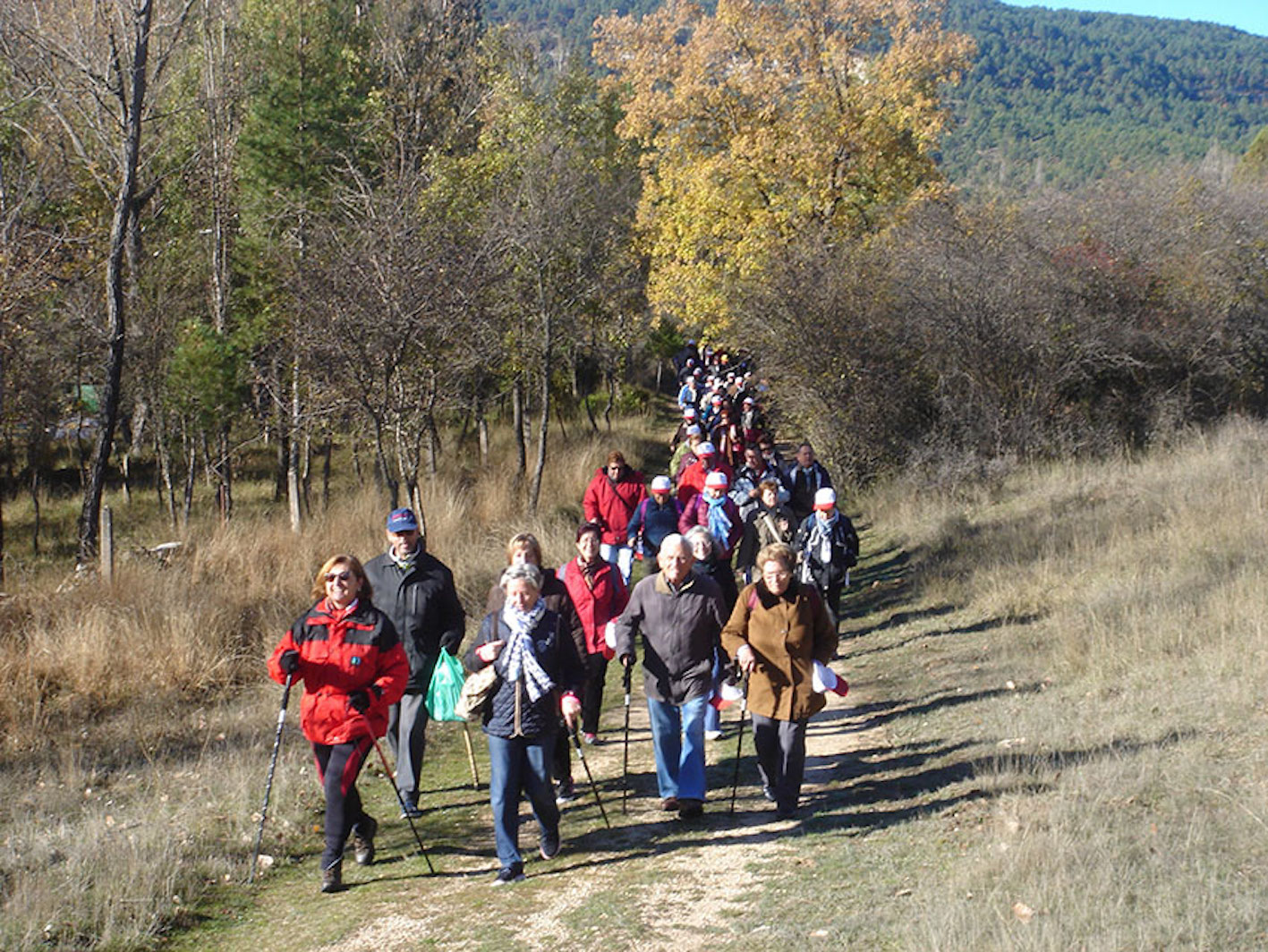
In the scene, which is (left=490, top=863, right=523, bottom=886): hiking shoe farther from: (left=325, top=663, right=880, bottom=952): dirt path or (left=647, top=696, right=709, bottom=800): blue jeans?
(left=647, top=696, right=709, bottom=800): blue jeans

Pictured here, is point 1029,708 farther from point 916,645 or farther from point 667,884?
point 667,884

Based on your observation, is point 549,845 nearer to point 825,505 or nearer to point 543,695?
point 543,695

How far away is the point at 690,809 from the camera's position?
22.8 ft

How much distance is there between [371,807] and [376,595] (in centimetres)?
146

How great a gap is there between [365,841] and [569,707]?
147 cm

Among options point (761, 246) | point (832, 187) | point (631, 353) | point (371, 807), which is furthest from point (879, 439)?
point (631, 353)

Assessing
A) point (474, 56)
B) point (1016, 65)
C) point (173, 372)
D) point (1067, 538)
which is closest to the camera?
point (1067, 538)

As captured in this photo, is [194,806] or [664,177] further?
[664,177]

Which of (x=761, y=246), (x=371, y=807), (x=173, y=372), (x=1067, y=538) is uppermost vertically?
(x=761, y=246)

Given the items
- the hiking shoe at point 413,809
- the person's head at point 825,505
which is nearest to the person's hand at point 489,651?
the hiking shoe at point 413,809

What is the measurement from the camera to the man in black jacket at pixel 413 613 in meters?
7.20

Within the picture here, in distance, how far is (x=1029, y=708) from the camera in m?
8.23

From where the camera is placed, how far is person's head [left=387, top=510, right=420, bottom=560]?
721cm

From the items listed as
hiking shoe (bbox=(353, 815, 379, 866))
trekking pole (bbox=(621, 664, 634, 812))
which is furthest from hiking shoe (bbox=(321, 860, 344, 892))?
trekking pole (bbox=(621, 664, 634, 812))
